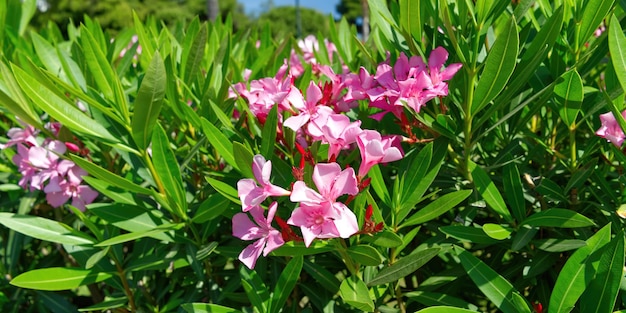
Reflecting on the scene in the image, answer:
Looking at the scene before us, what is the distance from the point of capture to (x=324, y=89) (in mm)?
1215

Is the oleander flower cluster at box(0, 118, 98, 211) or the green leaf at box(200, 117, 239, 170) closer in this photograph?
the green leaf at box(200, 117, 239, 170)

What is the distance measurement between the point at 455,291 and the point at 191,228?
671 millimetres

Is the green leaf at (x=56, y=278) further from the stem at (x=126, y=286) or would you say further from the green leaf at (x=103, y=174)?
the green leaf at (x=103, y=174)

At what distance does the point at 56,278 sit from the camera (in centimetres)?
130

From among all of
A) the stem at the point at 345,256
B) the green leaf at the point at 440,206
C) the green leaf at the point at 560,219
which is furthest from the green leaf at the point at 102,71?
the green leaf at the point at 560,219

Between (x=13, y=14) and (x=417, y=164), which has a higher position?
(x=13, y=14)

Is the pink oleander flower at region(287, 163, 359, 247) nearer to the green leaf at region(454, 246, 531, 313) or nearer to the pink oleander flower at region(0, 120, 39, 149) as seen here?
the green leaf at region(454, 246, 531, 313)

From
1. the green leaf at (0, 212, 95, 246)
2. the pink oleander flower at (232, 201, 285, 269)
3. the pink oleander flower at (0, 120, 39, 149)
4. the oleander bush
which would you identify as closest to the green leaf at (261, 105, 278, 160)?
the oleander bush

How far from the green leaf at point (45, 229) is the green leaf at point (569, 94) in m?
1.14

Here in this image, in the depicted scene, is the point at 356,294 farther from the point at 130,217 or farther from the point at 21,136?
the point at 21,136

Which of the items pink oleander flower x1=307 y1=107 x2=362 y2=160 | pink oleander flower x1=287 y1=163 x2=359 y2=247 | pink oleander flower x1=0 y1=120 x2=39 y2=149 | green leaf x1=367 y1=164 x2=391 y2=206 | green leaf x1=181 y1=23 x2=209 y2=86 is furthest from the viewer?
pink oleander flower x1=0 y1=120 x2=39 y2=149

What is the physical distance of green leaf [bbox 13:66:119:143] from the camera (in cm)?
112

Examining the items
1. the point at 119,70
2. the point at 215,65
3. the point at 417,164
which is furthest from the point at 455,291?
the point at 119,70

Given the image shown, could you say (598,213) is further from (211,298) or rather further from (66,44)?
(66,44)
